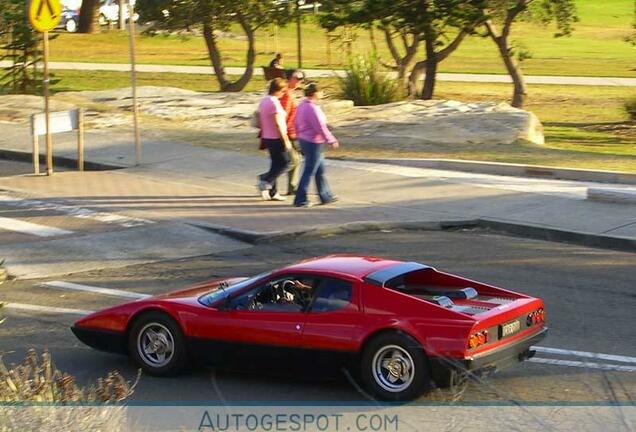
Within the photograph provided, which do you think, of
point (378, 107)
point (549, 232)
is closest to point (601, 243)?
point (549, 232)

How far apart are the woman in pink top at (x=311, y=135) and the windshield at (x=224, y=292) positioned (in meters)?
7.23

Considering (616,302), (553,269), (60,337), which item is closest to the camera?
(60,337)

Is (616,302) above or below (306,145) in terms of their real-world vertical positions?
below

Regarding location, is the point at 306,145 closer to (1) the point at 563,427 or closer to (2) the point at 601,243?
(2) the point at 601,243

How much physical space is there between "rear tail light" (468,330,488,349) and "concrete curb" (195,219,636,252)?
6855mm

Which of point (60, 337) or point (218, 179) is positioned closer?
point (60, 337)

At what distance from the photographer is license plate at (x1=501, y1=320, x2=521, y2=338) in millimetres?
8680

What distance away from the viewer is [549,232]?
50.8ft

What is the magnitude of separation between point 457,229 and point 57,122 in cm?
777

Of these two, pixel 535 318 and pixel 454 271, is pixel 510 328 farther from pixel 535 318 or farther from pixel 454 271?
pixel 454 271

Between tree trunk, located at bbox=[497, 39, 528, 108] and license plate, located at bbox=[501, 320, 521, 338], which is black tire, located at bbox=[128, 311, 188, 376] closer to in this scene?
license plate, located at bbox=[501, 320, 521, 338]

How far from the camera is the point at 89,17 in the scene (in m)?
59.7

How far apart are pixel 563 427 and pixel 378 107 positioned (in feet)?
63.0

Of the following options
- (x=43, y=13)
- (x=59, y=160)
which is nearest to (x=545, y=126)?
(x=59, y=160)
